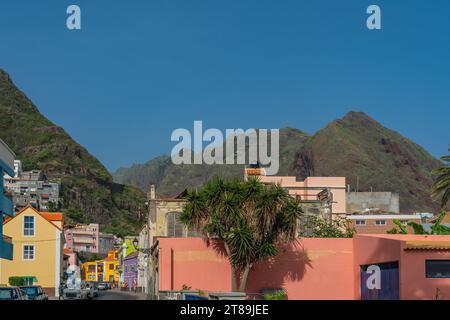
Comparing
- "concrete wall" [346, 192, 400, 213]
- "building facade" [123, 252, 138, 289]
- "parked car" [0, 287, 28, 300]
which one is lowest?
"building facade" [123, 252, 138, 289]

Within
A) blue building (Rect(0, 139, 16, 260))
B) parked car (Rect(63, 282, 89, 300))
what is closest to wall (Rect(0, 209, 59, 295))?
parked car (Rect(63, 282, 89, 300))

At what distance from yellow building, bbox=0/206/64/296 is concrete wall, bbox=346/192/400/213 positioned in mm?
58987

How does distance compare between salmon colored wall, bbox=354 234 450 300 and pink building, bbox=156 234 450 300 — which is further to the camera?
pink building, bbox=156 234 450 300

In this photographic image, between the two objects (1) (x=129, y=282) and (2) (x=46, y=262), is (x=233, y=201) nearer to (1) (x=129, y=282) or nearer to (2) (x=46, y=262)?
(2) (x=46, y=262)

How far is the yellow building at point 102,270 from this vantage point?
159m

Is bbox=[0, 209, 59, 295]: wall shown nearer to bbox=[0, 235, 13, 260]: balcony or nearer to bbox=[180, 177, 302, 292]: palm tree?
bbox=[0, 235, 13, 260]: balcony

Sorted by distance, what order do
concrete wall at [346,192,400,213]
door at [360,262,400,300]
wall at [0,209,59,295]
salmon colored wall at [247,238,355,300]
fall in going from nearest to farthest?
door at [360,262,400,300]
salmon colored wall at [247,238,355,300]
wall at [0,209,59,295]
concrete wall at [346,192,400,213]

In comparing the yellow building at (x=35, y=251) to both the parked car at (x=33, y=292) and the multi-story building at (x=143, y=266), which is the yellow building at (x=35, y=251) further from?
the parked car at (x=33, y=292)

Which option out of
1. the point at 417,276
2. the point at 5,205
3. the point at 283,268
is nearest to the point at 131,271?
the point at 5,205

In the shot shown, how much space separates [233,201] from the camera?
51.0m

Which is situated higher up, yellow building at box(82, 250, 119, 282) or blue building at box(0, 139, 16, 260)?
blue building at box(0, 139, 16, 260)

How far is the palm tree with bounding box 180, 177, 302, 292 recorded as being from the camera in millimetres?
50750

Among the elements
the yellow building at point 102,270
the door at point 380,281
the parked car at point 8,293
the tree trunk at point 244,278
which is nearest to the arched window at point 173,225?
the tree trunk at point 244,278
